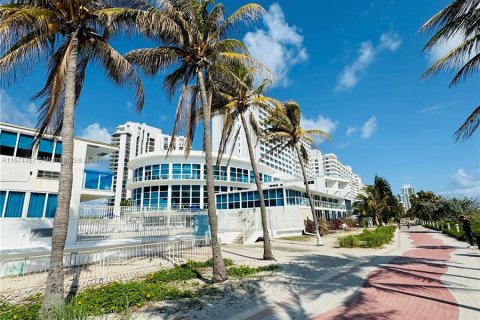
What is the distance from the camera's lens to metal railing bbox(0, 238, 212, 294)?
10.0 m

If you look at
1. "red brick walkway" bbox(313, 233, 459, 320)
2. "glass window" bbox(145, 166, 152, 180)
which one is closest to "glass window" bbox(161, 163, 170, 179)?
"glass window" bbox(145, 166, 152, 180)

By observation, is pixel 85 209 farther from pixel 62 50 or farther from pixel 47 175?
pixel 62 50

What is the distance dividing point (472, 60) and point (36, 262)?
1904 cm

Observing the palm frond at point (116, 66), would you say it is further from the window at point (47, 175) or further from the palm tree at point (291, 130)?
the palm tree at point (291, 130)

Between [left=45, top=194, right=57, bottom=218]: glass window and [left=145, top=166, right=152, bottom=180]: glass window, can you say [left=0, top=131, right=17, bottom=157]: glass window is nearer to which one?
[left=45, top=194, right=57, bottom=218]: glass window

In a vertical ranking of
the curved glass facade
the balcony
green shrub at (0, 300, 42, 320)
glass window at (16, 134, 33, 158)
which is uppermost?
the curved glass facade

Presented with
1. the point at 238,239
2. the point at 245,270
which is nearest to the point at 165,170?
the point at 238,239

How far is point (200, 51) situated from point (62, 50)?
15.3 feet

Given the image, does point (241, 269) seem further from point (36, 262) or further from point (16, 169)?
point (16, 169)

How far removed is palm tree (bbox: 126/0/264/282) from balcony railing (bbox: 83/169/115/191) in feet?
29.1

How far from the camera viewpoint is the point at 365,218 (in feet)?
161

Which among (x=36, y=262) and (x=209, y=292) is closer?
(x=209, y=292)

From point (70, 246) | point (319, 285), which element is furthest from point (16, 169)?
point (319, 285)

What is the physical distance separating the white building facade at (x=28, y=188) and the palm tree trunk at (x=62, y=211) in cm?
685
